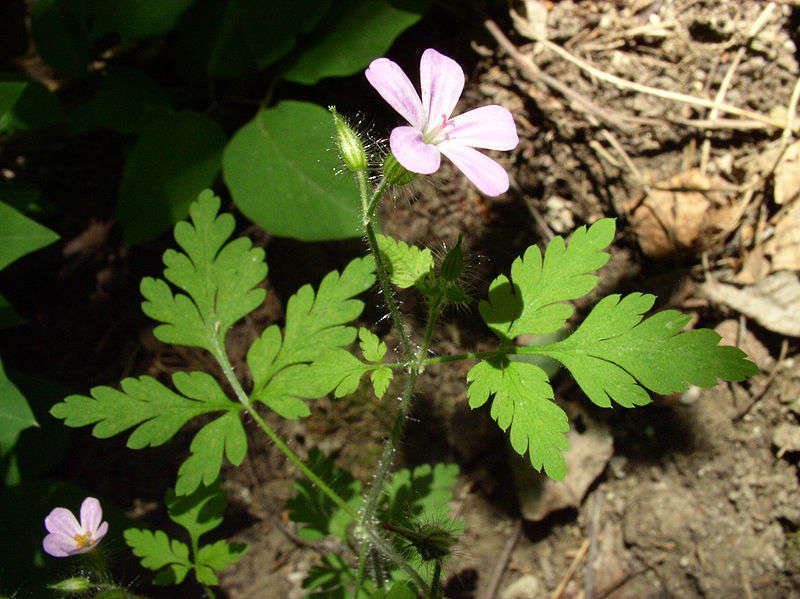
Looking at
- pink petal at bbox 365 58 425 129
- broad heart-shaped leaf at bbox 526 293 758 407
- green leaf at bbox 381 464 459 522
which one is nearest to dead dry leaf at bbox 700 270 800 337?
broad heart-shaped leaf at bbox 526 293 758 407

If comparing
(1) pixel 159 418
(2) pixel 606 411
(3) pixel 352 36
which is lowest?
(2) pixel 606 411

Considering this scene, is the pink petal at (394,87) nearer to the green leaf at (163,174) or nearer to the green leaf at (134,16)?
the green leaf at (163,174)

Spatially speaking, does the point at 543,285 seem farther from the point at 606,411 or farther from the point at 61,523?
the point at 61,523

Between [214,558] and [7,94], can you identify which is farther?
[7,94]

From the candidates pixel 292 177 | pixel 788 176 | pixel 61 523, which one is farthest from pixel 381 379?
pixel 788 176

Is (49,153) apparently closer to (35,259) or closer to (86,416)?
Answer: (35,259)

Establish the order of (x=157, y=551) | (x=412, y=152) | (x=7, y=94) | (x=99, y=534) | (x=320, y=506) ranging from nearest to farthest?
(x=412, y=152) → (x=99, y=534) → (x=157, y=551) → (x=7, y=94) → (x=320, y=506)

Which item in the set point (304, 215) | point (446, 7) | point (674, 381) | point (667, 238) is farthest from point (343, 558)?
point (446, 7)

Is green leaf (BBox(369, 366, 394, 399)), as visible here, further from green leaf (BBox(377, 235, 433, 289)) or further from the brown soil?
the brown soil
